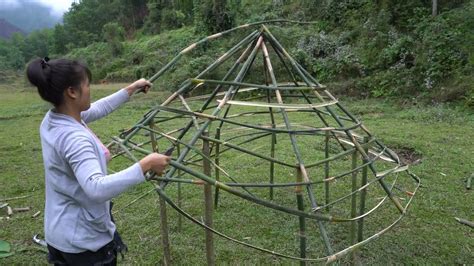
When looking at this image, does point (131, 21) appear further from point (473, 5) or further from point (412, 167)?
point (412, 167)

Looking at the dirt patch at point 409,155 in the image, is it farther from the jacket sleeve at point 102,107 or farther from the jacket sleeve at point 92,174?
the jacket sleeve at point 92,174

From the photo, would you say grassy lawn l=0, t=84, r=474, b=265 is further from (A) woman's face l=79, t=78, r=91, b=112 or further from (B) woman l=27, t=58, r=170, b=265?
(A) woman's face l=79, t=78, r=91, b=112

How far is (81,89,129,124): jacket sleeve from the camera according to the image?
224 centimetres

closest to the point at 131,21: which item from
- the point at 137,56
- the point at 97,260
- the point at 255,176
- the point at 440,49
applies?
the point at 137,56

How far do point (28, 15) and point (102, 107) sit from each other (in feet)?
546

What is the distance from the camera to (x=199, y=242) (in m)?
3.44

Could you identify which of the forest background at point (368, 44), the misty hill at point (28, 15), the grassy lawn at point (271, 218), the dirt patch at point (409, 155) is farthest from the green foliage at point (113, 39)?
the misty hill at point (28, 15)

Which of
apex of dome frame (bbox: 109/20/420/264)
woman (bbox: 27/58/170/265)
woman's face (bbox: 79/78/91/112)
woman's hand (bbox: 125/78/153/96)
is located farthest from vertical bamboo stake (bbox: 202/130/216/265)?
woman's face (bbox: 79/78/91/112)

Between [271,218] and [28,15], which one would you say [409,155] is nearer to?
[271,218]

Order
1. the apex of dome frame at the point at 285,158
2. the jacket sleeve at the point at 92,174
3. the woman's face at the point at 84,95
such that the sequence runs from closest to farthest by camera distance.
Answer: the jacket sleeve at the point at 92,174
the woman's face at the point at 84,95
the apex of dome frame at the point at 285,158

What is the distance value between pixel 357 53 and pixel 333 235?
750 centimetres

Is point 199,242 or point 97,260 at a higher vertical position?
point 97,260

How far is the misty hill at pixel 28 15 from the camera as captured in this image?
5295 inches

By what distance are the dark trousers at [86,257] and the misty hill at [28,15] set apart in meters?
143
